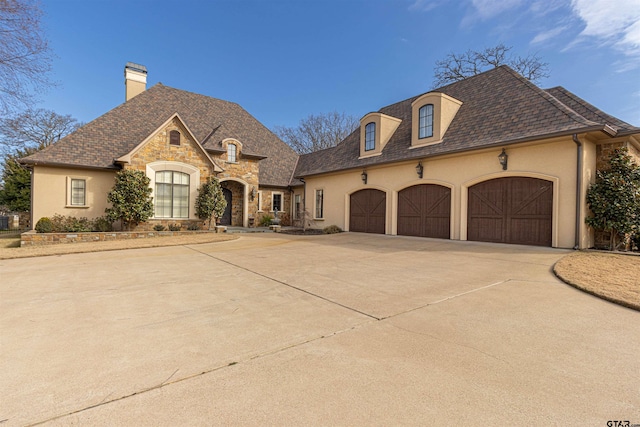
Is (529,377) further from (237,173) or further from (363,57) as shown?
(363,57)

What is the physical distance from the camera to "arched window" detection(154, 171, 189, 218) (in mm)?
13844

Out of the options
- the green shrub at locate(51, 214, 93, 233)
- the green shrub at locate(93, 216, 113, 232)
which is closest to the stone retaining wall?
the green shrub at locate(51, 214, 93, 233)

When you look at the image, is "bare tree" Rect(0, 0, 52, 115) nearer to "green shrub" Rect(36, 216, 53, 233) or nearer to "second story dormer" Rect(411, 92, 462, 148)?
"green shrub" Rect(36, 216, 53, 233)

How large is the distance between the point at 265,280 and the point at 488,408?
401 cm

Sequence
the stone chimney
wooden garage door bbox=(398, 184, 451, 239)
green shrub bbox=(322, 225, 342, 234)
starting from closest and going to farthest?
1. wooden garage door bbox=(398, 184, 451, 239)
2. green shrub bbox=(322, 225, 342, 234)
3. the stone chimney

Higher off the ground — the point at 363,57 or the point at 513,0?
the point at 363,57

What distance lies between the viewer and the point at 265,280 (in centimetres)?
529

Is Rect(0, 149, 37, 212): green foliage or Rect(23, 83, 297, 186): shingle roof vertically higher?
Rect(23, 83, 297, 186): shingle roof

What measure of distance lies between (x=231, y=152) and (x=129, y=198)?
6568 mm

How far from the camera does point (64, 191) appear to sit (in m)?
13.2

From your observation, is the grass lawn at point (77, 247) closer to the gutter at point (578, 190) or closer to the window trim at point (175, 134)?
the window trim at point (175, 134)

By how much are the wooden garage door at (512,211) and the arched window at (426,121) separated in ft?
10.6

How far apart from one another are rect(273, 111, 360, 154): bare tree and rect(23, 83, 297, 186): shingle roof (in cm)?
1208

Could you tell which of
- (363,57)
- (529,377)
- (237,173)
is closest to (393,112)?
(363,57)
